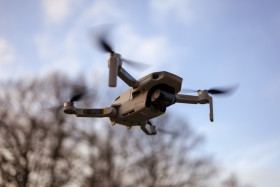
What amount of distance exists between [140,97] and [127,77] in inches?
14.3

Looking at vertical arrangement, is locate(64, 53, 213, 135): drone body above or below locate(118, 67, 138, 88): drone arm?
below

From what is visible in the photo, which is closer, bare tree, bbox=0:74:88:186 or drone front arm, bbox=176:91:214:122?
drone front arm, bbox=176:91:214:122

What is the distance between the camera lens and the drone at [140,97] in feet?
10.4

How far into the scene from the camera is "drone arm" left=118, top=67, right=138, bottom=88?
3.14 m

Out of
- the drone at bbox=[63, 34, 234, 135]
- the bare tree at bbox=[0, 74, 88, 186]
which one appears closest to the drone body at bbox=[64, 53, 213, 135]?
the drone at bbox=[63, 34, 234, 135]

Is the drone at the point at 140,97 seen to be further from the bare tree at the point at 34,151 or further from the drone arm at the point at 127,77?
the bare tree at the point at 34,151

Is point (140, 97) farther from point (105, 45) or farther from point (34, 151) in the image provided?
point (34, 151)

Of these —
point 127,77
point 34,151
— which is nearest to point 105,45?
point 127,77

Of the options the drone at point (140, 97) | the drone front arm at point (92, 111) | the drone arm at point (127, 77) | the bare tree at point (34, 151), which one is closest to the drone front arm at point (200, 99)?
the drone at point (140, 97)

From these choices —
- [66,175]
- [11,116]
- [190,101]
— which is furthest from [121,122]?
[11,116]

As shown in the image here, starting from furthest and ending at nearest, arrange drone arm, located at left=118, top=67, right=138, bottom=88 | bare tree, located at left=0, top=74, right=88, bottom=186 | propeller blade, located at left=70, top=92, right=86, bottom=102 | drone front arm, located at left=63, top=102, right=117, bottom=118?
bare tree, located at left=0, top=74, right=88, bottom=186 → propeller blade, located at left=70, top=92, right=86, bottom=102 → drone front arm, located at left=63, top=102, right=117, bottom=118 → drone arm, located at left=118, top=67, right=138, bottom=88

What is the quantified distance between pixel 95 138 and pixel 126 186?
3004mm

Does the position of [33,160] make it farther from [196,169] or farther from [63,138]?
[196,169]

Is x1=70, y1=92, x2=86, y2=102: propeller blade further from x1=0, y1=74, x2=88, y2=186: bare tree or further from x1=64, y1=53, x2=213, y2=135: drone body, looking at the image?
x1=0, y1=74, x2=88, y2=186: bare tree
